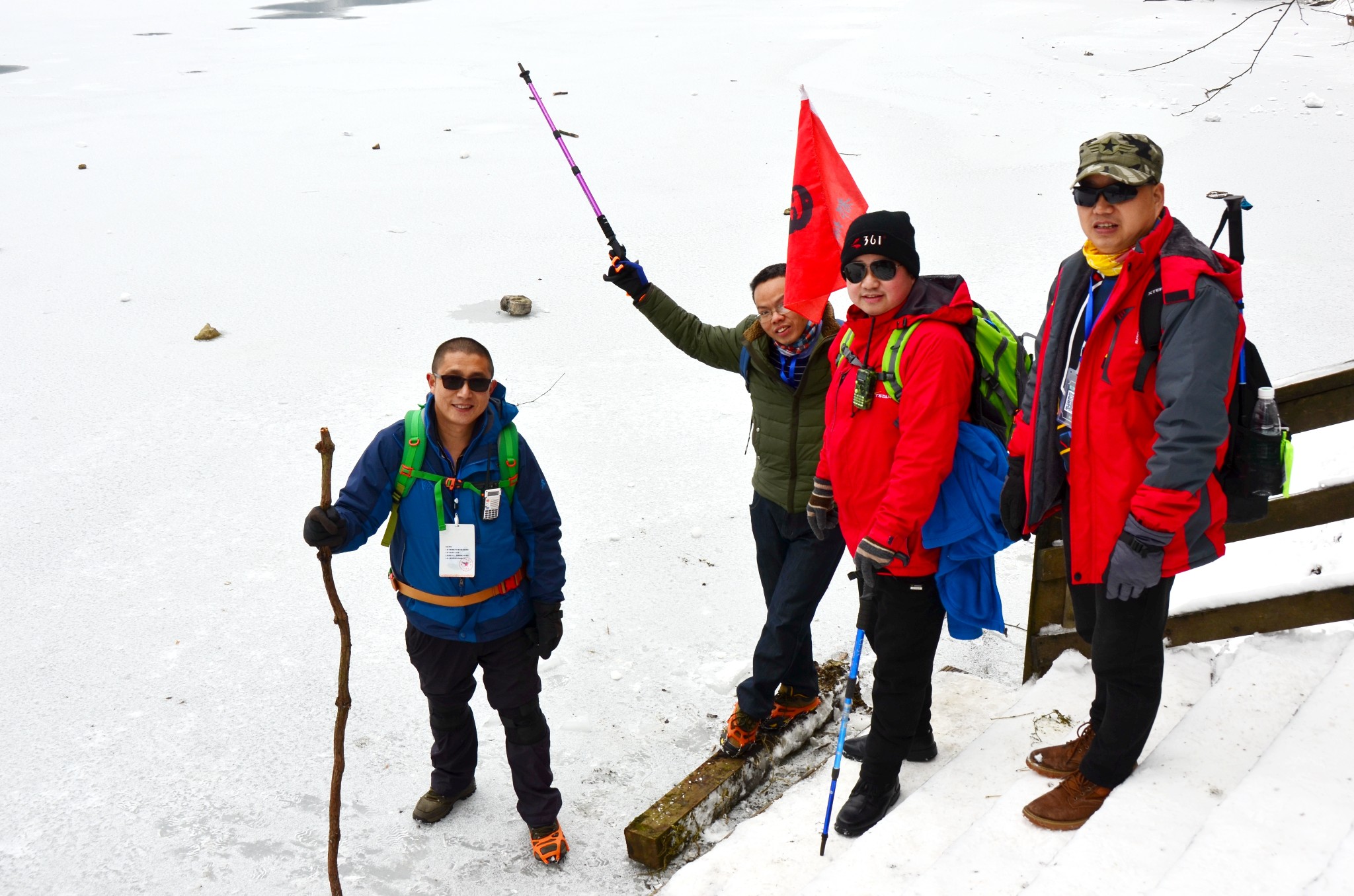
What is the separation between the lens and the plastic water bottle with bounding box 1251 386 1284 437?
2.26 m

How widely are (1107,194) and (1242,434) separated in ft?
1.97

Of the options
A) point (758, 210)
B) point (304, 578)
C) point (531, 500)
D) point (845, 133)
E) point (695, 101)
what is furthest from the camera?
point (695, 101)

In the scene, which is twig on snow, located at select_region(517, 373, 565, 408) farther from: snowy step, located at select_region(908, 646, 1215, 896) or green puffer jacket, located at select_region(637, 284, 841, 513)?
snowy step, located at select_region(908, 646, 1215, 896)

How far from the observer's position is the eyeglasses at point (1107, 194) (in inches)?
90.4

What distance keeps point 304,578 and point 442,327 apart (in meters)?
3.20

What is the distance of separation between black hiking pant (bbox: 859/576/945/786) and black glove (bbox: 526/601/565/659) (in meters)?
0.93

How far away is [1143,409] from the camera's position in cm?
229

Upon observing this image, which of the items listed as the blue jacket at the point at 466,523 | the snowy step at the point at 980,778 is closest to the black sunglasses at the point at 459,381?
the blue jacket at the point at 466,523

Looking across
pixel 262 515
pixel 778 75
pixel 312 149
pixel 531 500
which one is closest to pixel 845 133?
pixel 778 75

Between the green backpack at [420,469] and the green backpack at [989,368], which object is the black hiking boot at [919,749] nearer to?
the green backpack at [989,368]

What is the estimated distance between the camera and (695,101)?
13688mm

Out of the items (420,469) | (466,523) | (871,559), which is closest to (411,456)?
(420,469)

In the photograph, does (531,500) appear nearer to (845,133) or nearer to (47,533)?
(47,533)

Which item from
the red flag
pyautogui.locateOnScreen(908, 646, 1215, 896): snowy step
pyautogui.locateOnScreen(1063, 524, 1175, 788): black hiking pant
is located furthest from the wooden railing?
the red flag
